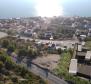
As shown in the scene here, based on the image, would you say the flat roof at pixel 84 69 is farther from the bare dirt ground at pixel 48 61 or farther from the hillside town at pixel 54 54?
the bare dirt ground at pixel 48 61

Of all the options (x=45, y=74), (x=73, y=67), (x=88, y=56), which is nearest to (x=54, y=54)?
(x=88, y=56)

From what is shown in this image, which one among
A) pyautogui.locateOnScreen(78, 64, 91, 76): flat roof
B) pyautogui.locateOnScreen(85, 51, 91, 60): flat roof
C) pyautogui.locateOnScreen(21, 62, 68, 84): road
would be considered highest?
pyautogui.locateOnScreen(85, 51, 91, 60): flat roof

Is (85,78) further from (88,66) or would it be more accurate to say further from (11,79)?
(11,79)

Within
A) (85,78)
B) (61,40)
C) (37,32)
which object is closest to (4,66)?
(85,78)

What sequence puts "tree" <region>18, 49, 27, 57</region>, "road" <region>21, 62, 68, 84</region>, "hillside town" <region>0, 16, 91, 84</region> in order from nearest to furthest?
1. "road" <region>21, 62, 68, 84</region>
2. "hillside town" <region>0, 16, 91, 84</region>
3. "tree" <region>18, 49, 27, 57</region>

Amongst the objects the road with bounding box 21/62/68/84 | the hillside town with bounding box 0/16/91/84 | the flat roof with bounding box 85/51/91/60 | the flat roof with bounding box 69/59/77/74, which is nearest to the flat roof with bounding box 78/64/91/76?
the hillside town with bounding box 0/16/91/84

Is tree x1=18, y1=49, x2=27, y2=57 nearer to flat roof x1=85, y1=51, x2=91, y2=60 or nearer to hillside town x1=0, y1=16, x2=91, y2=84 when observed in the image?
hillside town x1=0, y1=16, x2=91, y2=84

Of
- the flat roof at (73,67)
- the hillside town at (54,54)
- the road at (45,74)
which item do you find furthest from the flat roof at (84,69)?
the road at (45,74)

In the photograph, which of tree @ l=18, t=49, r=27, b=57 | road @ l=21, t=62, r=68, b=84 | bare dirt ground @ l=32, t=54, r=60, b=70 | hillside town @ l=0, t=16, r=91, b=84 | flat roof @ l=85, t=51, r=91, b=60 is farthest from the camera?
tree @ l=18, t=49, r=27, b=57
